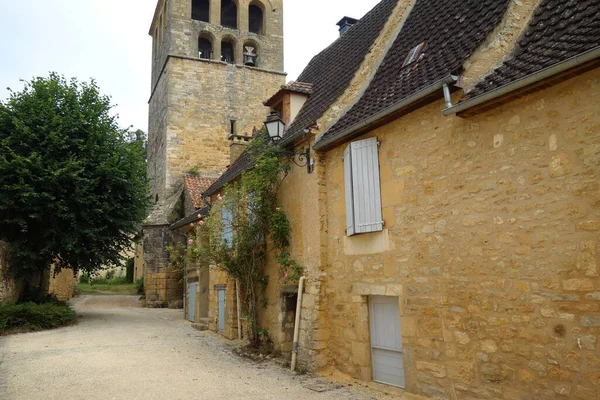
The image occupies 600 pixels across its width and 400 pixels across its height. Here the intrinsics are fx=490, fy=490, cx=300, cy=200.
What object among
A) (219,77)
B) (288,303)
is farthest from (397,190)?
(219,77)

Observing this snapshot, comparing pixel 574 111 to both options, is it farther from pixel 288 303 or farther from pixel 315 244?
pixel 288 303

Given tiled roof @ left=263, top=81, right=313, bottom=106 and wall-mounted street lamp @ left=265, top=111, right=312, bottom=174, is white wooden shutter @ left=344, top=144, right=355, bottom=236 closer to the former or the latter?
wall-mounted street lamp @ left=265, top=111, right=312, bottom=174

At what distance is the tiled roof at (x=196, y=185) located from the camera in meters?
19.6

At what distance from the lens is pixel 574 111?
4.57m

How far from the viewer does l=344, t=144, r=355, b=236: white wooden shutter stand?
7.20m

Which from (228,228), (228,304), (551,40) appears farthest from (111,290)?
(551,40)

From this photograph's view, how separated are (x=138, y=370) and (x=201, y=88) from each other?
1848 cm

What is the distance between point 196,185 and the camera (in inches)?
840

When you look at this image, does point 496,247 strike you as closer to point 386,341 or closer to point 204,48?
point 386,341

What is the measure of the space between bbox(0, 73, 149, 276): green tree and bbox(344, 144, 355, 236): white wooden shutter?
362 inches

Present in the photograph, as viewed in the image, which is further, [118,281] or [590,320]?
[118,281]

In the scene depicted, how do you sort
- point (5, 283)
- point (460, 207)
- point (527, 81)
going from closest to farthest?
point (527, 81), point (460, 207), point (5, 283)

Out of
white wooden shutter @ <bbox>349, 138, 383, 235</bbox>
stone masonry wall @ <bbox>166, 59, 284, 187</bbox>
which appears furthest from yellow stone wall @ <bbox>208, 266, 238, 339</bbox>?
stone masonry wall @ <bbox>166, 59, 284, 187</bbox>

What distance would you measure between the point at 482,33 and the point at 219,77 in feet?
65.9
